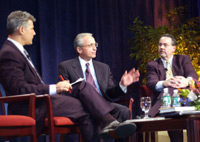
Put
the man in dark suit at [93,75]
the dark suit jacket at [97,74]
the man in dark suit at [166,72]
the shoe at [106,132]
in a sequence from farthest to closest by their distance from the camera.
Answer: the man in dark suit at [166,72] < the dark suit jacket at [97,74] < the man in dark suit at [93,75] < the shoe at [106,132]

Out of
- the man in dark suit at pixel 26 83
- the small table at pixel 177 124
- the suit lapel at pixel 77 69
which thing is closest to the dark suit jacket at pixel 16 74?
the man in dark suit at pixel 26 83

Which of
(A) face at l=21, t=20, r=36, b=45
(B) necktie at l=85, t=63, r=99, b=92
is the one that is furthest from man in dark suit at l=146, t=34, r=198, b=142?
(A) face at l=21, t=20, r=36, b=45

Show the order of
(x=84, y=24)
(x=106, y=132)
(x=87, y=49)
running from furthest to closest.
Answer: (x=84, y=24), (x=87, y=49), (x=106, y=132)

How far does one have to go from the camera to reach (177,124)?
228 cm

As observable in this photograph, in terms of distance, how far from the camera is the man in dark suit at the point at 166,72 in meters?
3.76

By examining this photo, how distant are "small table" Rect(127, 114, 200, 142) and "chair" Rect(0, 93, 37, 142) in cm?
76

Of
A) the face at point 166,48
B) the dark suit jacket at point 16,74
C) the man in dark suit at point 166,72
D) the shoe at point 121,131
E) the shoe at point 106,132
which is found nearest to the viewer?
the shoe at point 121,131

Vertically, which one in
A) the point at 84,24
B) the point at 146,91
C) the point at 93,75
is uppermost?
the point at 84,24

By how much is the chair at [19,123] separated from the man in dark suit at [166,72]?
1471mm

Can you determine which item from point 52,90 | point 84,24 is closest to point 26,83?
point 52,90

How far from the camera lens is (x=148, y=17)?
5703 mm

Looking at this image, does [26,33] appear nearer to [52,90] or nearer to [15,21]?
[15,21]

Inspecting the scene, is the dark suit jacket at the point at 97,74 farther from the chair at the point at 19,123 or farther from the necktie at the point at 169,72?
the chair at the point at 19,123

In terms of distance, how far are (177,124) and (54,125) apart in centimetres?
110
